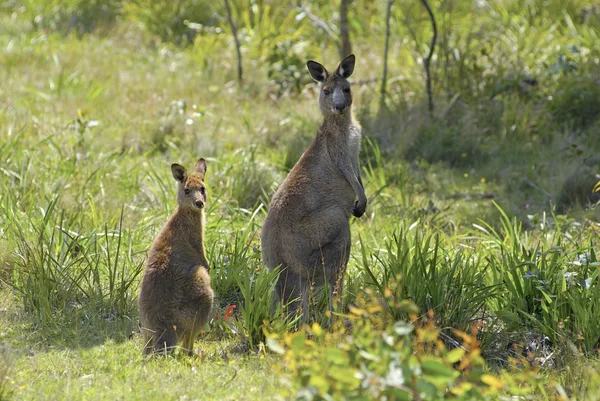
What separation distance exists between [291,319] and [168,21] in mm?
9266

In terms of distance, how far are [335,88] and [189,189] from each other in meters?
1.31

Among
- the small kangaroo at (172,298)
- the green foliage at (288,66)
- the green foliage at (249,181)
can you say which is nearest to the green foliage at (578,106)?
the green foliage at (288,66)

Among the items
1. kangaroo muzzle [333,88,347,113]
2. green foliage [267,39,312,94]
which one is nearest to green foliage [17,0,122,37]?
green foliage [267,39,312,94]

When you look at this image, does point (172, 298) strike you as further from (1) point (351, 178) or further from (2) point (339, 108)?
(2) point (339, 108)

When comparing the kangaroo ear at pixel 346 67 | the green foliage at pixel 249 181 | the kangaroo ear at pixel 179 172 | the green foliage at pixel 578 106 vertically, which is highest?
the kangaroo ear at pixel 346 67

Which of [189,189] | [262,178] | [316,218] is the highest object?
[189,189]

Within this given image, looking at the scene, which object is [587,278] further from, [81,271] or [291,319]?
[81,271]

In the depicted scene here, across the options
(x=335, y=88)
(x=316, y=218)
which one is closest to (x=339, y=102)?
(x=335, y=88)

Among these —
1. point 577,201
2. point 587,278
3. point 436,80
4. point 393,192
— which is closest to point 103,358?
point 587,278

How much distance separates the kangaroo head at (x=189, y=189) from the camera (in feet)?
19.2

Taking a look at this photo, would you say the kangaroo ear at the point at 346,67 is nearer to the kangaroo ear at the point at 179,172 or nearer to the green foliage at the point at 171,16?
the kangaroo ear at the point at 179,172

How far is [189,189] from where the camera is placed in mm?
5973

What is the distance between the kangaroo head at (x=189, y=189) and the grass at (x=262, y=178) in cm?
61

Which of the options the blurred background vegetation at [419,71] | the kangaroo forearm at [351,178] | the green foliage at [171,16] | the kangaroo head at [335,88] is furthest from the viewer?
the green foliage at [171,16]
